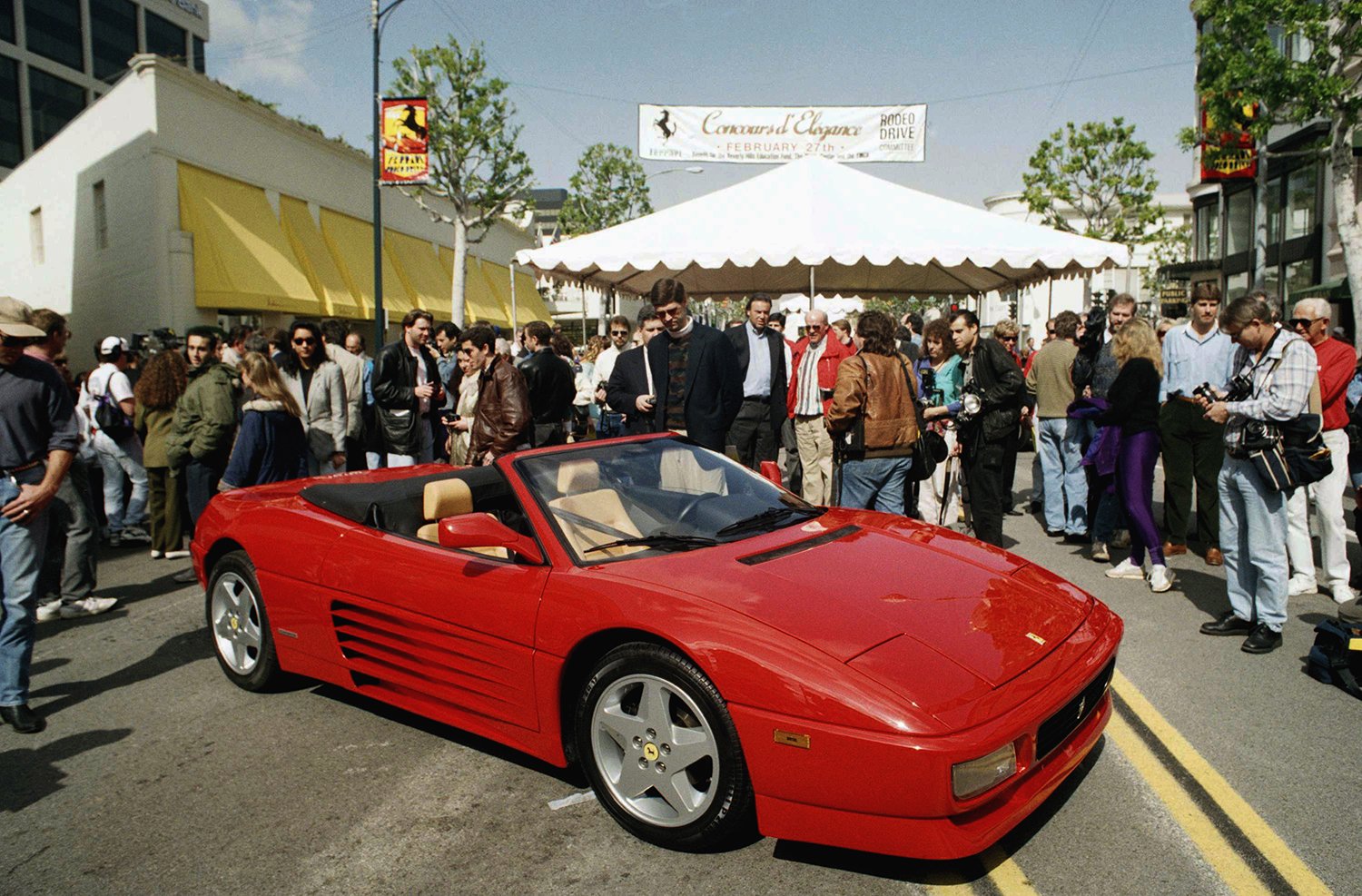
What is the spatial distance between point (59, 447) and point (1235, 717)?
545 cm

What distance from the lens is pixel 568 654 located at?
315cm

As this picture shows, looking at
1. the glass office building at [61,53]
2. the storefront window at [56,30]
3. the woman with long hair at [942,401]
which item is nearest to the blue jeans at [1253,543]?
the woman with long hair at [942,401]

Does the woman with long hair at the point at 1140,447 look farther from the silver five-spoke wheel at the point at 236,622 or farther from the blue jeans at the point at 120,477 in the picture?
the blue jeans at the point at 120,477

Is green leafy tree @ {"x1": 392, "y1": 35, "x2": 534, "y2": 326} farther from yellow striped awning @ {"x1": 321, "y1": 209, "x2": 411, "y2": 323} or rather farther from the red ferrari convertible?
the red ferrari convertible

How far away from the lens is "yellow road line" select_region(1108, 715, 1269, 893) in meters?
2.73

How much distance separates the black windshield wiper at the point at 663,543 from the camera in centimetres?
346

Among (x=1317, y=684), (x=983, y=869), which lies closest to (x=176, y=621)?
(x=983, y=869)

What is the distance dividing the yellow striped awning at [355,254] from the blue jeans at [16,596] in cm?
2233

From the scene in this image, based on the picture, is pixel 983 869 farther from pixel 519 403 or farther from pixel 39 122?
pixel 39 122

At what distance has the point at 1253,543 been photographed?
4762 mm

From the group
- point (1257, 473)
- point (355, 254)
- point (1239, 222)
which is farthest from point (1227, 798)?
point (1239, 222)

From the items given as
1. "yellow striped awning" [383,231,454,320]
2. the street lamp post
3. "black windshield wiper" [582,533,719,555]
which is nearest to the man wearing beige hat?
"black windshield wiper" [582,533,719,555]

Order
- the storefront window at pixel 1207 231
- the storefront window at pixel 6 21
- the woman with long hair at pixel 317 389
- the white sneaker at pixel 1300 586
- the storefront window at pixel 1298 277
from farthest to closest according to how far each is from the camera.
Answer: the storefront window at pixel 6 21, the storefront window at pixel 1207 231, the storefront window at pixel 1298 277, the woman with long hair at pixel 317 389, the white sneaker at pixel 1300 586

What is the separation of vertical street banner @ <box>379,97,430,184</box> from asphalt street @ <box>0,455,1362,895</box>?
15147 mm
